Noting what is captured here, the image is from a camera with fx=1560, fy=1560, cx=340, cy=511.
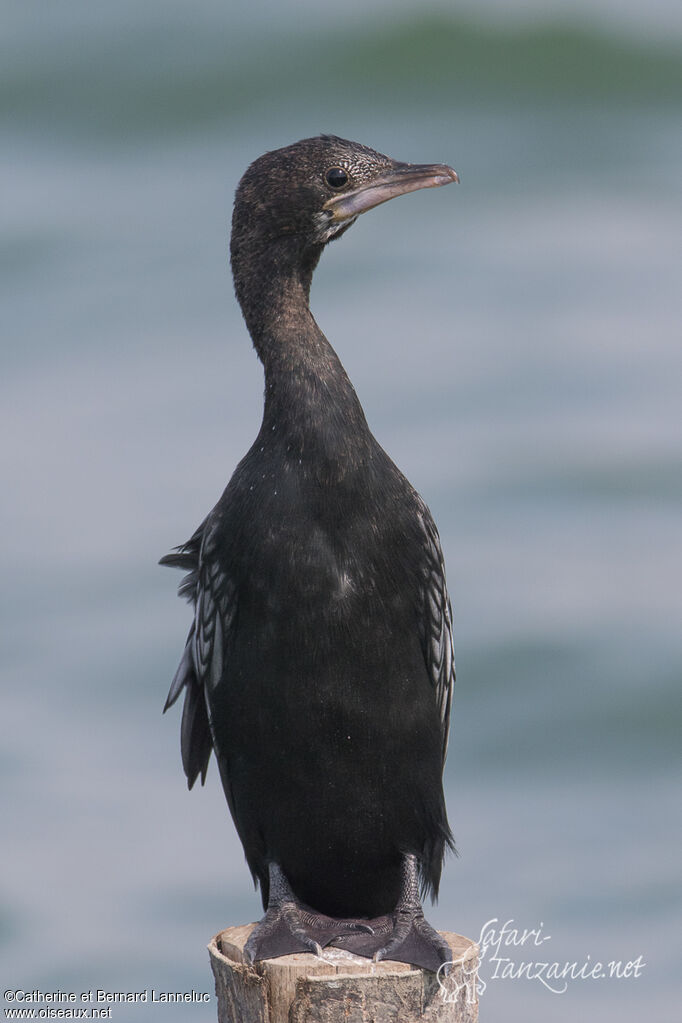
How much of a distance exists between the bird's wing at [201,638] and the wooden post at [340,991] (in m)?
1.06

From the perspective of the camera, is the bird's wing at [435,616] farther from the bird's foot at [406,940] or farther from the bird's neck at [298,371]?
the bird's foot at [406,940]

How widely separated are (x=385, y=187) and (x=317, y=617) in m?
1.48

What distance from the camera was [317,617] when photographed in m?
5.00

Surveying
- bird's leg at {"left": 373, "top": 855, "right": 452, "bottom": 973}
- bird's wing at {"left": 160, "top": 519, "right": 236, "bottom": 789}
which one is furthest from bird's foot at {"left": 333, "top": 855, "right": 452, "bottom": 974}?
bird's wing at {"left": 160, "top": 519, "right": 236, "bottom": 789}

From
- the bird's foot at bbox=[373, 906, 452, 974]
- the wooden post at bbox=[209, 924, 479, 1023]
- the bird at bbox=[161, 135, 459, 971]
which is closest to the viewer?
the wooden post at bbox=[209, 924, 479, 1023]

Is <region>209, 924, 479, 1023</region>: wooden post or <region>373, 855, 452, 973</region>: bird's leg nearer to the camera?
<region>209, 924, 479, 1023</region>: wooden post

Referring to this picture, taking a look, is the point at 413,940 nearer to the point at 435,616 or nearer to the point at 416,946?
the point at 416,946

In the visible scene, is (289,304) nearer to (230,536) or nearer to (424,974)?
(230,536)

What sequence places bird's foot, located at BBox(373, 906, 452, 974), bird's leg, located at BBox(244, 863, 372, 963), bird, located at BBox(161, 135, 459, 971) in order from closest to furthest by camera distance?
1. bird's foot, located at BBox(373, 906, 452, 974)
2. bird's leg, located at BBox(244, 863, 372, 963)
3. bird, located at BBox(161, 135, 459, 971)

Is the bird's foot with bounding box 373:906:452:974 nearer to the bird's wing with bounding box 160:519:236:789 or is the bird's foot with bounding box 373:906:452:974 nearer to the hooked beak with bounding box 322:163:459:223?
the bird's wing with bounding box 160:519:236:789

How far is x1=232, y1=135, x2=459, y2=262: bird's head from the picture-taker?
204 inches

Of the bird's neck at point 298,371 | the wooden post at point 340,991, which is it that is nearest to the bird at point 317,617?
the bird's neck at point 298,371

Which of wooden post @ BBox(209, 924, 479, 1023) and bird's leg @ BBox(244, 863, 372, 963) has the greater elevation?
bird's leg @ BBox(244, 863, 372, 963)

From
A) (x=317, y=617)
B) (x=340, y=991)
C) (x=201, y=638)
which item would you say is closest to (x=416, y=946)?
(x=340, y=991)
